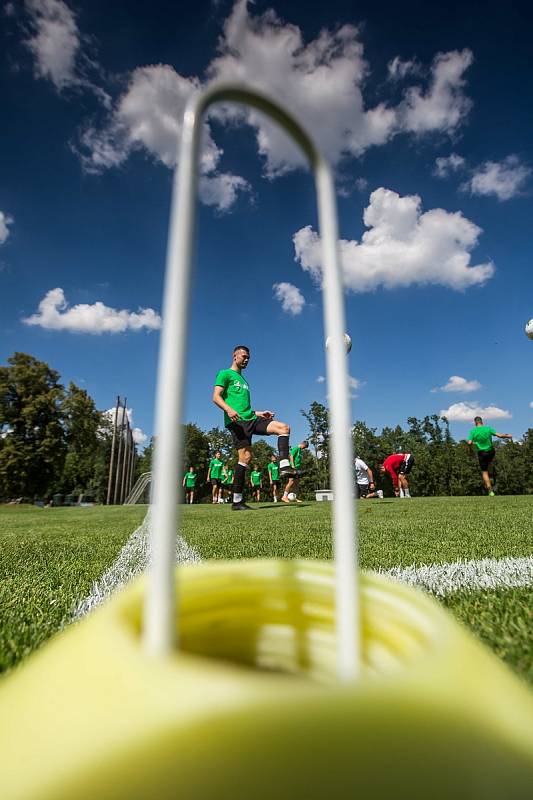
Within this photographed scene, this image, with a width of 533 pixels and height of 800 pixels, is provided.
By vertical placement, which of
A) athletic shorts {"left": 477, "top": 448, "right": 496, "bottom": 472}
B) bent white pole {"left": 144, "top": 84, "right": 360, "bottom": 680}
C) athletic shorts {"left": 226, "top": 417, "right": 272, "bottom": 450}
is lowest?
bent white pole {"left": 144, "top": 84, "right": 360, "bottom": 680}

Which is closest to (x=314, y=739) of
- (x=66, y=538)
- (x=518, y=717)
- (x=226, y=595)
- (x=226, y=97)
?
(x=518, y=717)

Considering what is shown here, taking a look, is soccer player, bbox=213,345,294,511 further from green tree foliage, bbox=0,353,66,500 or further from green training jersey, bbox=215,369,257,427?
green tree foliage, bbox=0,353,66,500

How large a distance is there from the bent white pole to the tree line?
3631 cm

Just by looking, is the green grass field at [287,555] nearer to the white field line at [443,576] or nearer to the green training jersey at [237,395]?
the white field line at [443,576]

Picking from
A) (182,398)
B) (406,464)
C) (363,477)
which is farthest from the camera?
(363,477)

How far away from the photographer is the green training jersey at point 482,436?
1439 centimetres

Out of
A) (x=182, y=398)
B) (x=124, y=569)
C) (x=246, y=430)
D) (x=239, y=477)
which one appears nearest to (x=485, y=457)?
(x=239, y=477)

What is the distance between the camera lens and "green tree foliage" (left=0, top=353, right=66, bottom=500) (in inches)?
1292

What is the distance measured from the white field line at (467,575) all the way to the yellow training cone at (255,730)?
165cm

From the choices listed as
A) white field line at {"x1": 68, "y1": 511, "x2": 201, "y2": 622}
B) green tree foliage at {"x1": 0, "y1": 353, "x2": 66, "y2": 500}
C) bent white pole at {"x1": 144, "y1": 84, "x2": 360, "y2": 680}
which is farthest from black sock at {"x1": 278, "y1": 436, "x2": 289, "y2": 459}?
green tree foliage at {"x1": 0, "y1": 353, "x2": 66, "y2": 500}

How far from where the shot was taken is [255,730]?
1.55 ft

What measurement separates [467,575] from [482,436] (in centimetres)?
1319

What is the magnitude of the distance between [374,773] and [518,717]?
23cm

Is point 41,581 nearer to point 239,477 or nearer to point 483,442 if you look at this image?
point 239,477
